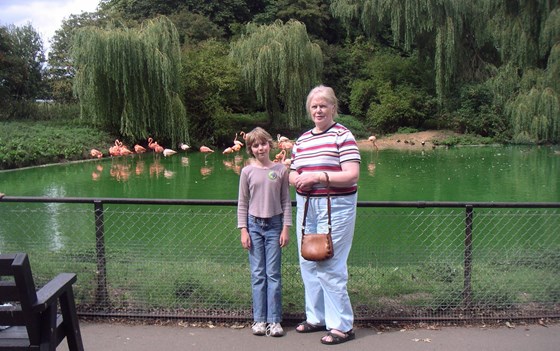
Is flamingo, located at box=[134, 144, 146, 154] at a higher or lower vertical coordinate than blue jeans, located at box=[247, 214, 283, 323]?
higher

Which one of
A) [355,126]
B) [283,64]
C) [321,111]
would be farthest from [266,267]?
[355,126]

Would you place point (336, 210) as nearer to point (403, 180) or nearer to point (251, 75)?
point (403, 180)

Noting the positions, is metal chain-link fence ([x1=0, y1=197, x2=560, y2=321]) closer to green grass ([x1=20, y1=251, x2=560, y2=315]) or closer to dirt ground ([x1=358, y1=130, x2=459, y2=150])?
green grass ([x1=20, y1=251, x2=560, y2=315])

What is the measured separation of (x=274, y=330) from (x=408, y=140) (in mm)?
26989

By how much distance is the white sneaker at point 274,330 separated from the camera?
330cm

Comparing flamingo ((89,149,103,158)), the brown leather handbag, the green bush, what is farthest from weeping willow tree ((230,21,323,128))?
the brown leather handbag

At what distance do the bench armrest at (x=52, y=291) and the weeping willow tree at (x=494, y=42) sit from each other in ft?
71.5

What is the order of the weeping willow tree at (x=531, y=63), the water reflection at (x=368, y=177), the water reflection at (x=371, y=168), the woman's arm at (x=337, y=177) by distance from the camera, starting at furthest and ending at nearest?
the weeping willow tree at (x=531, y=63) < the water reflection at (x=371, y=168) < the water reflection at (x=368, y=177) < the woman's arm at (x=337, y=177)

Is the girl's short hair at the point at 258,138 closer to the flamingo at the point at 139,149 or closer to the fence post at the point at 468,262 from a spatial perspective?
the fence post at the point at 468,262

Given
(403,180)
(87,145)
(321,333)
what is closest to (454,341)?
(321,333)

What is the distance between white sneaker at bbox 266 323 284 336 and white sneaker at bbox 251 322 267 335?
3cm

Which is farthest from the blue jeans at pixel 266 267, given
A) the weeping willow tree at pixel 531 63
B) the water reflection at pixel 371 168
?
the weeping willow tree at pixel 531 63

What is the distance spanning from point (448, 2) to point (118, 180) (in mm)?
19756

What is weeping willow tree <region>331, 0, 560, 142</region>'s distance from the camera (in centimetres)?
2244
